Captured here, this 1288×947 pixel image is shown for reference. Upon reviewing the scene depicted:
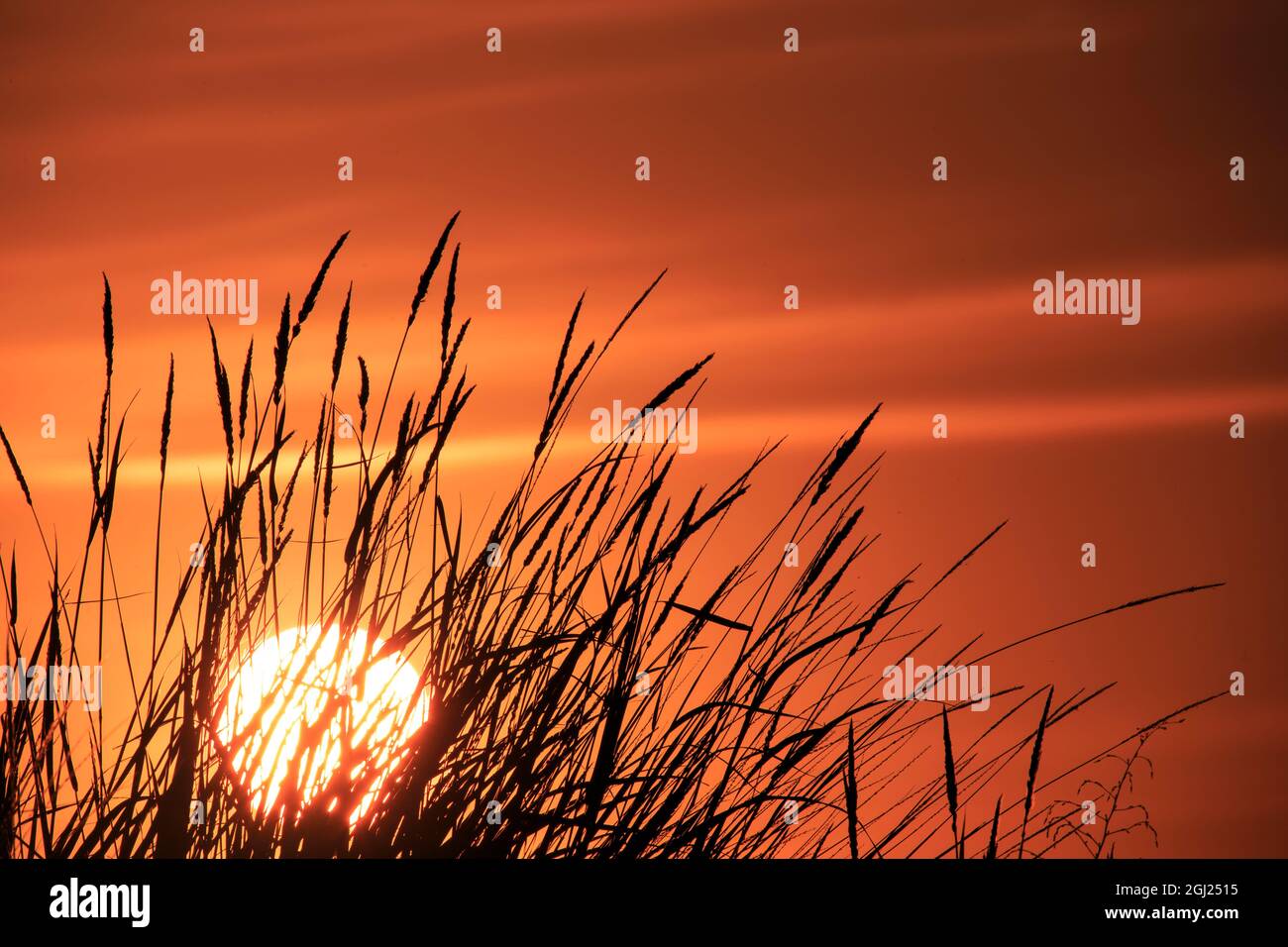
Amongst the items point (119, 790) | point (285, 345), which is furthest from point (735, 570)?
point (119, 790)

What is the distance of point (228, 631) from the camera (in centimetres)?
102

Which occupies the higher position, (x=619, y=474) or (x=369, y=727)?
(x=619, y=474)

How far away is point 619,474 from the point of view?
1105mm
